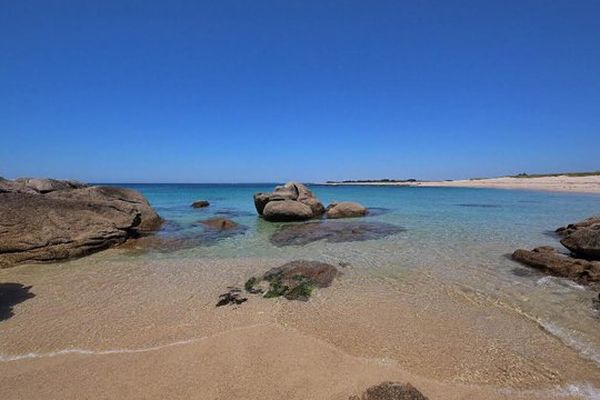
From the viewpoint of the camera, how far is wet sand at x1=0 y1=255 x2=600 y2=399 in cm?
375

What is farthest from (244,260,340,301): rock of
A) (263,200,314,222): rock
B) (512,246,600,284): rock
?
(263,200,314,222): rock

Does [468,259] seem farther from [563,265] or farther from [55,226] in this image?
[55,226]

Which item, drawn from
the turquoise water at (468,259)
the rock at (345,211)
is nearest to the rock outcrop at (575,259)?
the turquoise water at (468,259)

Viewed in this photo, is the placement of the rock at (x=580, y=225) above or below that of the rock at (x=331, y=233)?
above

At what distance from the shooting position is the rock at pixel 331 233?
1290 centimetres

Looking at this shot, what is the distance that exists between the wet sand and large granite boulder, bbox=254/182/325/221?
1228 centimetres

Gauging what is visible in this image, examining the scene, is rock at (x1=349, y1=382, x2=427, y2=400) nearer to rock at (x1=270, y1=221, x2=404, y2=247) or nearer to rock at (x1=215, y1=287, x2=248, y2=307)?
rock at (x1=215, y1=287, x2=248, y2=307)

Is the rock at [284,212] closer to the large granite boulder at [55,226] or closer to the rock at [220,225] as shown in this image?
the rock at [220,225]

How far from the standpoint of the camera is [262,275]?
26.7ft

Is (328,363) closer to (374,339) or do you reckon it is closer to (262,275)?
(374,339)

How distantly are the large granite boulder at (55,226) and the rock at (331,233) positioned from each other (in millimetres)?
6061

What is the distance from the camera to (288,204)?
65.2 feet

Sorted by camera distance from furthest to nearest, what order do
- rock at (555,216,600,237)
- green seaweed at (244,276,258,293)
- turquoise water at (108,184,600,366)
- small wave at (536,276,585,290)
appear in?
rock at (555,216,600,237)
green seaweed at (244,276,258,293)
small wave at (536,276,585,290)
turquoise water at (108,184,600,366)

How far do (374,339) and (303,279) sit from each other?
290 cm
